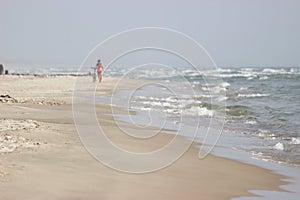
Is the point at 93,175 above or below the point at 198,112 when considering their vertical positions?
below

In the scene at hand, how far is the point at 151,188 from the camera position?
5.21 metres

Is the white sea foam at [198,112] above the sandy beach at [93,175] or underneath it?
above

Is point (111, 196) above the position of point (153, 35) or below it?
below

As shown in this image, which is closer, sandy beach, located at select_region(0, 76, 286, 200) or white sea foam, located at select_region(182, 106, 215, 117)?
sandy beach, located at select_region(0, 76, 286, 200)

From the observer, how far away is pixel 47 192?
4668 millimetres

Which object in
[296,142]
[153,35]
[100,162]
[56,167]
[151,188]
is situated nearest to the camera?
[151,188]

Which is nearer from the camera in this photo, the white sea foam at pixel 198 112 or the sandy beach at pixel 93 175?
the sandy beach at pixel 93 175

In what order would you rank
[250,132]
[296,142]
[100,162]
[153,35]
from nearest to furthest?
[100,162] < [153,35] < [296,142] < [250,132]

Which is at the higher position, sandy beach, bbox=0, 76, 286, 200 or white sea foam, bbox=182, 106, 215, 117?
white sea foam, bbox=182, 106, 215, 117

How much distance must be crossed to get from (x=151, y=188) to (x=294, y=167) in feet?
10.1

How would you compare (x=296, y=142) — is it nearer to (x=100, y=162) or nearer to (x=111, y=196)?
(x=100, y=162)

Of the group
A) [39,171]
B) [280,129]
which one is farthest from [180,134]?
[39,171]

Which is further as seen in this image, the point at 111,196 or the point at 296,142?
the point at 296,142

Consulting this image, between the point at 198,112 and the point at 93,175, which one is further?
the point at 198,112
